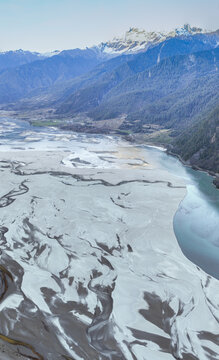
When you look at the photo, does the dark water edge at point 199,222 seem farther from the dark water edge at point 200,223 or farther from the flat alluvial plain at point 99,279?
the flat alluvial plain at point 99,279

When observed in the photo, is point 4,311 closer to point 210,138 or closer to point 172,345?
point 172,345

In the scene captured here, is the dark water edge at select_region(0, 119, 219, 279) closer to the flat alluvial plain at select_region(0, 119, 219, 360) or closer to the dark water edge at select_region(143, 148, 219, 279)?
the dark water edge at select_region(143, 148, 219, 279)

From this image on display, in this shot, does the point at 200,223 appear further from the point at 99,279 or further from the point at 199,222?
the point at 99,279

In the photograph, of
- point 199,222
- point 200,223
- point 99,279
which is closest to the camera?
point 99,279

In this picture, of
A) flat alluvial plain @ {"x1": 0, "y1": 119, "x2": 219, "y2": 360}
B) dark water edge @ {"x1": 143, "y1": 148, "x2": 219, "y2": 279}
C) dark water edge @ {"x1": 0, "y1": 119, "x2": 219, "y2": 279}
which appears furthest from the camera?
dark water edge @ {"x1": 0, "y1": 119, "x2": 219, "y2": 279}

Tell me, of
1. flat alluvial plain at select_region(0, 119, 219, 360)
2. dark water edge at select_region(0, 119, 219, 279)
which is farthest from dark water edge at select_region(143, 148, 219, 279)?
flat alluvial plain at select_region(0, 119, 219, 360)

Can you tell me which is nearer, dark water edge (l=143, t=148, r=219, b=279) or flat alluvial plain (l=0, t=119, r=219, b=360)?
flat alluvial plain (l=0, t=119, r=219, b=360)

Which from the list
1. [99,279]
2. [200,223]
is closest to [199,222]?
[200,223]
